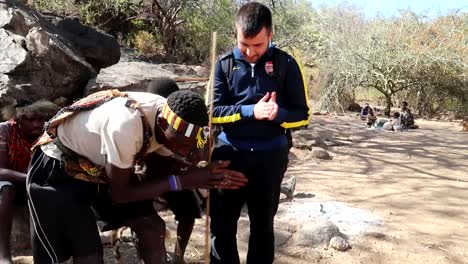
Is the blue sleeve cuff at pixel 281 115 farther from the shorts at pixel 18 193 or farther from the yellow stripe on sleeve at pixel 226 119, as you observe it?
the shorts at pixel 18 193

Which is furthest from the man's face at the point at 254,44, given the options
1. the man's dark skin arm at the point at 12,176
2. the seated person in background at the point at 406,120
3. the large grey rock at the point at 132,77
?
the seated person in background at the point at 406,120

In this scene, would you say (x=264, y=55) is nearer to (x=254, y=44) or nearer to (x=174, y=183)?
(x=254, y=44)

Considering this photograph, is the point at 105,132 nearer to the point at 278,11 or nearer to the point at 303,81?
the point at 303,81

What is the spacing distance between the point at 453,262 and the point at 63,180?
2584 millimetres

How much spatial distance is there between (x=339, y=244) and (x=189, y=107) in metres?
1.87

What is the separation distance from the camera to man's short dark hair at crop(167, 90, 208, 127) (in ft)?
6.42

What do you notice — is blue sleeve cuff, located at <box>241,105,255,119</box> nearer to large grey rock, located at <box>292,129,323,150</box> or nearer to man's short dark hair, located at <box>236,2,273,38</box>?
man's short dark hair, located at <box>236,2,273,38</box>

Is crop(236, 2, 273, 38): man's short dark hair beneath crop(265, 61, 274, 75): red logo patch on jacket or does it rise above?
above

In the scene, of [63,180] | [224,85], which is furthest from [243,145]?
[63,180]

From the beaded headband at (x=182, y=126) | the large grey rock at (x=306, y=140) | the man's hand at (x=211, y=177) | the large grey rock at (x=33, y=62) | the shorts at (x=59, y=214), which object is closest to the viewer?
the beaded headband at (x=182, y=126)

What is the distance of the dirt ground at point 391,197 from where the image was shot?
11.0 ft

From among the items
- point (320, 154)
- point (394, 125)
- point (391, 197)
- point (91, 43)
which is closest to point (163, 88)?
point (391, 197)

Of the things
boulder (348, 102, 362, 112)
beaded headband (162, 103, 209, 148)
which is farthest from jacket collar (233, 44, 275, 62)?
boulder (348, 102, 362, 112)

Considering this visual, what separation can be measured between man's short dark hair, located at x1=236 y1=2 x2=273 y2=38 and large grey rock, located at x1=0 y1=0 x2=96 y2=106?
2893mm
